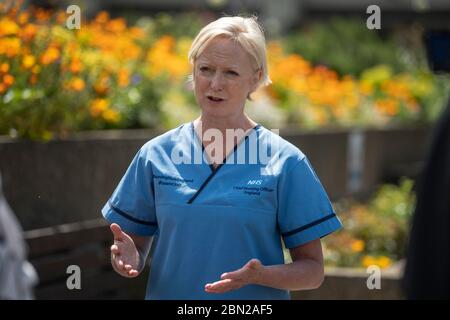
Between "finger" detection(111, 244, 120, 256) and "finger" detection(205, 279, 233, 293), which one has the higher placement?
"finger" detection(111, 244, 120, 256)

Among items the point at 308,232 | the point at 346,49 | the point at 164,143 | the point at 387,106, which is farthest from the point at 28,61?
the point at 346,49

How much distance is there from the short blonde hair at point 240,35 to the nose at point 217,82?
0.09m

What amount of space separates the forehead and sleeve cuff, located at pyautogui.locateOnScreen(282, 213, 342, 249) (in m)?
0.54

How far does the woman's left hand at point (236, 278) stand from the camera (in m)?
3.03

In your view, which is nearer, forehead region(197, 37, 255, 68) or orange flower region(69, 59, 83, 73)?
forehead region(197, 37, 255, 68)

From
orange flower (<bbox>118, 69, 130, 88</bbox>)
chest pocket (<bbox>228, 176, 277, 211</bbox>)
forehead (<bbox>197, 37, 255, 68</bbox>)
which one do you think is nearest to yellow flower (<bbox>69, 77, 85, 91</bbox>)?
orange flower (<bbox>118, 69, 130, 88</bbox>)

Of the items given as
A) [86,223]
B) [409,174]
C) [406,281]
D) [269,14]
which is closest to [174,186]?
[406,281]

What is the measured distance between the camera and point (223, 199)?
321 centimetres

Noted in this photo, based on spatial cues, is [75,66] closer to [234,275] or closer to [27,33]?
[27,33]

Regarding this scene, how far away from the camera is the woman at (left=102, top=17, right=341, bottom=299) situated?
3211mm

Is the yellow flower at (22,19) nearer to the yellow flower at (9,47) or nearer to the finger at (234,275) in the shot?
the yellow flower at (9,47)

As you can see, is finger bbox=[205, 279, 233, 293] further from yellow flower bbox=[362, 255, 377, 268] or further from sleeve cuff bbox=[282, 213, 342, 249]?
yellow flower bbox=[362, 255, 377, 268]

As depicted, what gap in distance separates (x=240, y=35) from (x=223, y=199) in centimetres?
51
